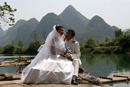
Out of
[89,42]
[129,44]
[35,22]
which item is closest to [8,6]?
[129,44]

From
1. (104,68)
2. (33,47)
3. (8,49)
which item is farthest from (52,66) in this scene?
(8,49)

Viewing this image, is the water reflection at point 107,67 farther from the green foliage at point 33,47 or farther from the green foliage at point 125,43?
the green foliage at point 33,47

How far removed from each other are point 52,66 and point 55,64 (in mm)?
89

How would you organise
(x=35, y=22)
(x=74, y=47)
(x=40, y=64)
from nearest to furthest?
1. (x=40, y=64)
2. (x=74, y=47)
3. (x=35, y=22)

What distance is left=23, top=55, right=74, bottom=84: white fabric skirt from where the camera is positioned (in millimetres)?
3205

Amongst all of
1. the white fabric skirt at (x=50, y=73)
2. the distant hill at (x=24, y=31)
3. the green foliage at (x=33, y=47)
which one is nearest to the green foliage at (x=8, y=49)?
the green foliage at (x=33, y=47)

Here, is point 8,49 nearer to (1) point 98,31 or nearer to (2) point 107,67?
(2) point 107,67

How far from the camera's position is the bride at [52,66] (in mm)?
3215

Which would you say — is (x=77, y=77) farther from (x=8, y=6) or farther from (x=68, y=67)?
(x=8, y=6)

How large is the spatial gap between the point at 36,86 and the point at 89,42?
57216mm

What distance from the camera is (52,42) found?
3.91m

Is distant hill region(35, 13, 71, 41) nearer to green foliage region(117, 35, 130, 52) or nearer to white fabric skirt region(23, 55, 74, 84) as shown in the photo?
green foliage region(117, 35, 130, 52)

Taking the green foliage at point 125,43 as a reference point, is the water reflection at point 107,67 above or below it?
below

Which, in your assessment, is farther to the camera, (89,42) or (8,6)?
(89,42)
